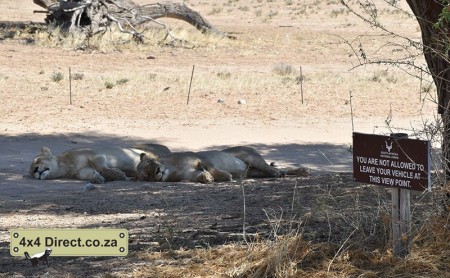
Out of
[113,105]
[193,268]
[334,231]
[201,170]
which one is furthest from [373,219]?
[113,105]

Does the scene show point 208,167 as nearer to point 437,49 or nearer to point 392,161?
point 437,49

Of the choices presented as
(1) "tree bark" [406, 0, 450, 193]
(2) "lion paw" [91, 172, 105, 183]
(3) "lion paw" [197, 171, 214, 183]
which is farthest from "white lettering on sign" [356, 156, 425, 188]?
(2) "lion paw" [91, 172, 105, 183]

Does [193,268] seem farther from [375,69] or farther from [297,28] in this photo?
[297,28]

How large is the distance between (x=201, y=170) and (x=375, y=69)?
14.0m

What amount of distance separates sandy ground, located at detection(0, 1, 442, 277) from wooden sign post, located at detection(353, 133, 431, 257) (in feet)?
2.82

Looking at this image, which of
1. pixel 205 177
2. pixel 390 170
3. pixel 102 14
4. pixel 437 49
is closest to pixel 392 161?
pixel 390 170

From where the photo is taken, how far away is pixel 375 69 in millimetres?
25344

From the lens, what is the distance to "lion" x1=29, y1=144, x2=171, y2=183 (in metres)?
12.2

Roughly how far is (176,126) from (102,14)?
47.0 feet

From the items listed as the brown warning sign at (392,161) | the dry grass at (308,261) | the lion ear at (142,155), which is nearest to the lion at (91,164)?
the lion ear at (142,155)

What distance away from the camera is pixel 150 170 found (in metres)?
11.9

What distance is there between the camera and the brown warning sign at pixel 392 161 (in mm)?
6449

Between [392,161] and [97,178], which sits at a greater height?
[392,161]

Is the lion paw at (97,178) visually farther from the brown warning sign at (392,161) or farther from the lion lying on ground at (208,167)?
the brown warning sign at (392,161)
